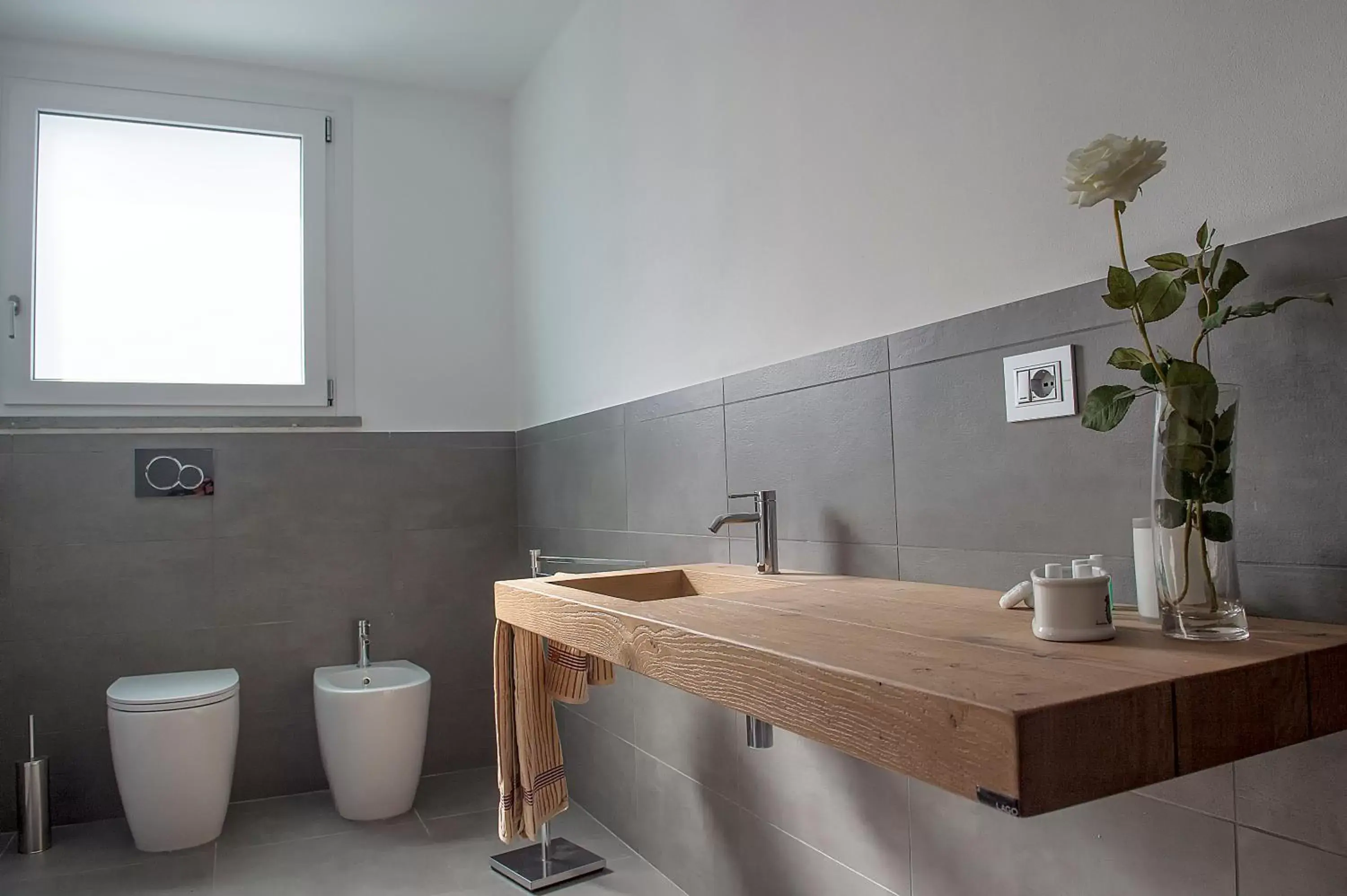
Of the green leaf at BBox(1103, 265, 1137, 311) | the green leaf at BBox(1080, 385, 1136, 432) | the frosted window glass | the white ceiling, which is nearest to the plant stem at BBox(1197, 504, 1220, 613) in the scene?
the green leaf at BBox(1080, 385, 1136, 432)

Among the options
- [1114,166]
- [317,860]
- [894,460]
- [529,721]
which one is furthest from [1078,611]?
[317,860]

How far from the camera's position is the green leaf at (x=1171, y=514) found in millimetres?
1016

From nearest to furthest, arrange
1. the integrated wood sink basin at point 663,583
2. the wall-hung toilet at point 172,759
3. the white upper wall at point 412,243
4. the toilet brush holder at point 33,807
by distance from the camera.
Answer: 1. the integrated wood sink basin at point 663,583
2. the wall-hung toilet at point 172,759
3. the toilet brush holder at point 33,807
4. the white upper wall at point 412,243

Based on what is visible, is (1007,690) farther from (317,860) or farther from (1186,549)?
(317,860)

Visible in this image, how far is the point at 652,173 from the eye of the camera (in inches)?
104

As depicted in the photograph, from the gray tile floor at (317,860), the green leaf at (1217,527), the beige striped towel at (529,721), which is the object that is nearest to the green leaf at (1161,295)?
the green leaf at (1217,527)

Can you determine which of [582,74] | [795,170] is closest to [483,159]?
[582,74]

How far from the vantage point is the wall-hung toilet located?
9.09 feet

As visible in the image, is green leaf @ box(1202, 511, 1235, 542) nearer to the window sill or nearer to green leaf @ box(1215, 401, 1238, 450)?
green leaf @ box(1215, 401, 1238, 450)

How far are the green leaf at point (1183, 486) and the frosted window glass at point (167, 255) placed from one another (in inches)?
124

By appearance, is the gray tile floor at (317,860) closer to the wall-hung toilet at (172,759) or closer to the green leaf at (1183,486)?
the wall-hung toilet at (172,759)

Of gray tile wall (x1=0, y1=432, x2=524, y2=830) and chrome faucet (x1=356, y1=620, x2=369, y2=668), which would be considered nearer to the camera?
→ gray tile wall (x1=0, y1=432, x2=524, y2=830)

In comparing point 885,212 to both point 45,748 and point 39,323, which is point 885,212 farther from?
point 45,748

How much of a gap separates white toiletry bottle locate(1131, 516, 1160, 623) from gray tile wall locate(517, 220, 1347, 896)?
12 centimetres
